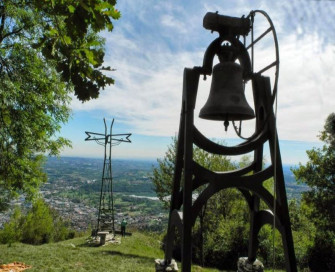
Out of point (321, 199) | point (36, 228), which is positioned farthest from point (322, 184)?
point (36, 228)

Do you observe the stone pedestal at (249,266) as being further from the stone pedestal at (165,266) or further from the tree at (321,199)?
the tree at (321,199)

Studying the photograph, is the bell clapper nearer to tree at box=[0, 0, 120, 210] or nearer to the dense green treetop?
tree at box=[0, 0, 120, 210]

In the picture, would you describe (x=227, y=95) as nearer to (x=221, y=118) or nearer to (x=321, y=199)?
(x=221, y=118)

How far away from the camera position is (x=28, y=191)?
1331 cm

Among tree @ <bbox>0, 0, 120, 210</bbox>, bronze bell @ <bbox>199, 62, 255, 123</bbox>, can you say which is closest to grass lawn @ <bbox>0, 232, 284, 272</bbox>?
tree @ <bbox>0, 0, 120, 210</bbox>

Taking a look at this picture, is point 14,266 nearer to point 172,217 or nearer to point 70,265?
point 70,265

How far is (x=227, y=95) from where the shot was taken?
4.25 m

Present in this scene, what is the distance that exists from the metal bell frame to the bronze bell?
0.77 ft

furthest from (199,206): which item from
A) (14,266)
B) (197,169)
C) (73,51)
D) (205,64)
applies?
(14,266)

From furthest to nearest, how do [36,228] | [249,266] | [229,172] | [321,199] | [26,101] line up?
[36,228]
[321,199]
[26,101]
[249,266]
[229,172]

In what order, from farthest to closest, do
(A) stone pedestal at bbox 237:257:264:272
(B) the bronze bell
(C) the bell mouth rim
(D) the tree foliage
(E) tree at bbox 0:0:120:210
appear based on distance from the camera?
(D) the tree foliage < (E) tree at bbox 0:0:120:210 < (A) stone pedestal at bbox 237:257:264:272 < (C) the bell mouth rim < (B) the bronze bell

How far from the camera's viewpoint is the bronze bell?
4172 mm

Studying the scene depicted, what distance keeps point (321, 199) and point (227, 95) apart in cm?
1756

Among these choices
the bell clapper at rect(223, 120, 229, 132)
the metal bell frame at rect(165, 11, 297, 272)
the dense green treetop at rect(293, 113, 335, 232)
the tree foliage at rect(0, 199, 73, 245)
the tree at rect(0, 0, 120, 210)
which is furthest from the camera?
the tree foliage at rect(0, 199, 73, 245)
